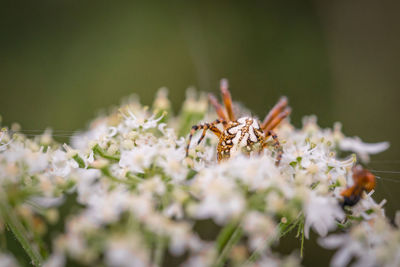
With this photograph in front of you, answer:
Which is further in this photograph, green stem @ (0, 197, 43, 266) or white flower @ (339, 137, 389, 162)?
white flower @ (339, 137, 389, 162)

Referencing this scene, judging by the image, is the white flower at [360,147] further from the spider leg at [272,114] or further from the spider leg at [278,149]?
the spider leg at [278,149]

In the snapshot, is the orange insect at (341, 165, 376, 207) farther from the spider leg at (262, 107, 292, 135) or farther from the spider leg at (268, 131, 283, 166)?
the spider leg at (262, 107, 292, 135)

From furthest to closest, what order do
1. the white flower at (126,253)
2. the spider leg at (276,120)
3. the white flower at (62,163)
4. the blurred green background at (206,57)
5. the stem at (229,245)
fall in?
the blurred green background at (206,57) → the spider leg at (276,120) → the white flower at (62,163) → the stem at (229,245) → the white flower at (126,253)

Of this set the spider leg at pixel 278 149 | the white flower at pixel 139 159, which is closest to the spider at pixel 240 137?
the spider leg at pixel 278 149

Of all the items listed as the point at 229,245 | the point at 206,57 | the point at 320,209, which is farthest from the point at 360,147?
the point at 206,57

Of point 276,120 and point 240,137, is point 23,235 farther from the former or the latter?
point 276,120

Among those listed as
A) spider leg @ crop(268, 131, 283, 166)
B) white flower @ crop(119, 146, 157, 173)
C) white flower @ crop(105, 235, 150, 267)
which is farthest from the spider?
white flower @ crop(105, 235, 150, 267)

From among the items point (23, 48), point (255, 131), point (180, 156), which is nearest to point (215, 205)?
point (180, 156)
